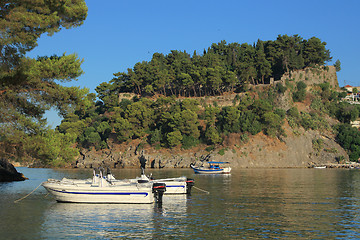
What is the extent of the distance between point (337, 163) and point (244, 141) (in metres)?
26.7

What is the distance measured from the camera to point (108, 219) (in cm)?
2748

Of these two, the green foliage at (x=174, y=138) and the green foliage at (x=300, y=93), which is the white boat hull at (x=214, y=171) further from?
the green foliage at (x=300, y=93)

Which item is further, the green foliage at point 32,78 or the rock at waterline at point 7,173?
the rock at waterline at point 7,173

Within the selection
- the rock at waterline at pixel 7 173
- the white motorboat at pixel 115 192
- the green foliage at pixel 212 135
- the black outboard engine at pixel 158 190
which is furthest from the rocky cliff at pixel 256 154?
the white motorboat at pixel 115 192

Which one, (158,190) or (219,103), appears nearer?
(158,190)

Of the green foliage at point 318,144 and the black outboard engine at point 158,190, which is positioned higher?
the green foliage at point 318,144

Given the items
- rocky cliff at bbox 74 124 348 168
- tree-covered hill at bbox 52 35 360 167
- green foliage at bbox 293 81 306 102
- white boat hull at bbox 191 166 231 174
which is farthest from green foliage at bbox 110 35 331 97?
white boat hull at bbox 191 166 231 174

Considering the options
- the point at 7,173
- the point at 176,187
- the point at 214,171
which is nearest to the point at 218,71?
the point at 214,171

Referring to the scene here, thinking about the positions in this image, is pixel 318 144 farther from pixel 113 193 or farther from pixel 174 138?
pixel 113 193

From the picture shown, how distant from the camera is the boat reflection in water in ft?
75.4

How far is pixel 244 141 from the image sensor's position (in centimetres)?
10919

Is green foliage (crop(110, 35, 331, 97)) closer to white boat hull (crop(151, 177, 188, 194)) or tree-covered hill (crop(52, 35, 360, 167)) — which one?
tree-covered hill (crop(52, 35, 360, 167))

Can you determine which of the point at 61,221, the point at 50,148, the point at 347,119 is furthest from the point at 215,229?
the point at 347,119

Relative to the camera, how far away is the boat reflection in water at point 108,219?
23.0 metres
